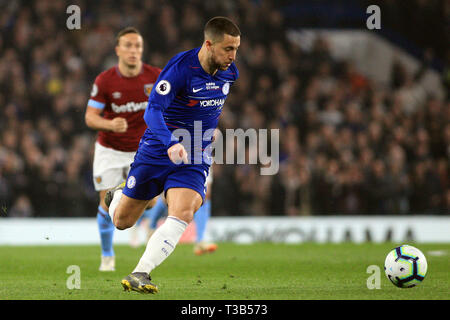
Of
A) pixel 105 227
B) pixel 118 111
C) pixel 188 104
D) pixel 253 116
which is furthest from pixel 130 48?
pixel 253 116

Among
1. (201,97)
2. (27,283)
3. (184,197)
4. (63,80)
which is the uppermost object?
(63,80)

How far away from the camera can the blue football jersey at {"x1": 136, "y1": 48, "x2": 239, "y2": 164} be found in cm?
617

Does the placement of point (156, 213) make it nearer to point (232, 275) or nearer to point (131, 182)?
point (232, 275)

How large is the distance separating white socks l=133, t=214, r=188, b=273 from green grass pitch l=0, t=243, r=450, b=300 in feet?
0.82

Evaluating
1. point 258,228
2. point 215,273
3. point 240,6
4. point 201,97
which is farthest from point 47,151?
point 201,97

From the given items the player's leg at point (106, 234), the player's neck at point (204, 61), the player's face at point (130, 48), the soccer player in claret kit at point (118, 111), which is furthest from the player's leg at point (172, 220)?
the player's face at point (130, 48)

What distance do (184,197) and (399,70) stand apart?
45.4 ft

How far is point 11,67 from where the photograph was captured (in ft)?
55.9

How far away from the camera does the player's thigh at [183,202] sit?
240 inches

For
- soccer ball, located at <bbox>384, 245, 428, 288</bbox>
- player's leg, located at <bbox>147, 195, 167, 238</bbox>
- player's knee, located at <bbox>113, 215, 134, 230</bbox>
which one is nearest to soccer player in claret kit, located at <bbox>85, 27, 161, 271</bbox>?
player's knee, located at <bbox>113, 215, 134, 230</bbox>

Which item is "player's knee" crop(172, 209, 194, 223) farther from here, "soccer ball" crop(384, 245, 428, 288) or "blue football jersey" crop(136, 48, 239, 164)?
"soccer ball" crop(384, 245, 428, 288)

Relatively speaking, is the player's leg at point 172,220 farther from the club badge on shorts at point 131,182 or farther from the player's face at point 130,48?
the player's face at point 130,48

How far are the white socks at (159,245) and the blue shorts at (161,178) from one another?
39 cm

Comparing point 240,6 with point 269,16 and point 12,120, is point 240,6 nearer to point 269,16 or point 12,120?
point 269,16
